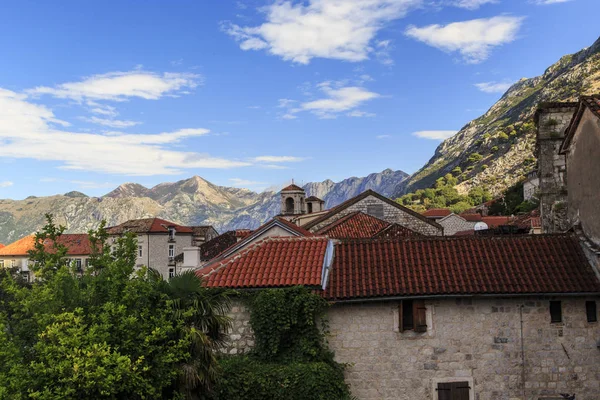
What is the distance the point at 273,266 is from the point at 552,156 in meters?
11.6

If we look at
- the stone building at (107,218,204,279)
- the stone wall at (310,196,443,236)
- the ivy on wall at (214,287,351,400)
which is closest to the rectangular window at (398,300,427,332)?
the ivy on wall at (214,287,351,400)

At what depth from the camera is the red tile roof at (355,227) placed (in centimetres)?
3362

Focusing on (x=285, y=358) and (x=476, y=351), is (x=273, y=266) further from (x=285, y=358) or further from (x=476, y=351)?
(x=476, y=351)

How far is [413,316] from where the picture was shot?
51.3 feet

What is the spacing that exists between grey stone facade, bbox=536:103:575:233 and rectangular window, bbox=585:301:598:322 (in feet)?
14.4

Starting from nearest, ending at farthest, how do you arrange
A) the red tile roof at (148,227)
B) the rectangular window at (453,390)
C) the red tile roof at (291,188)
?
the rectangular window at (453,390), the red tile roof at (291,188), the red tile roof at (148,227)

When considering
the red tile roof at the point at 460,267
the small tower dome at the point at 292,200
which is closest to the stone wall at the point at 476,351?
the red tile roof at the point at 460,267

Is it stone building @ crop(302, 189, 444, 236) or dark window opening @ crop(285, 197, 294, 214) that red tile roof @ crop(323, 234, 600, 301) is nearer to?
stone building @ crop(302, 189, 444, 236)

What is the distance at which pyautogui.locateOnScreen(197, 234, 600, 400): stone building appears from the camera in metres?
15.4

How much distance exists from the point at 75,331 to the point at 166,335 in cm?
206

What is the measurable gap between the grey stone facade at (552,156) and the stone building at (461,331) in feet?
14.7

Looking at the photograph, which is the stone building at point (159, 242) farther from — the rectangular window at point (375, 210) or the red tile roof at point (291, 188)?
the rectangular window at point (375, 210)

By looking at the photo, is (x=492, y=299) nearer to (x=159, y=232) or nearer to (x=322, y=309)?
(x=322, y=309)

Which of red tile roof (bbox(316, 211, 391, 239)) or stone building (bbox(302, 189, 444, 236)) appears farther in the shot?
stone building (bbox(302, 189, 444, 236))
